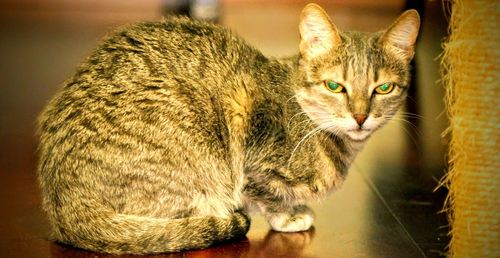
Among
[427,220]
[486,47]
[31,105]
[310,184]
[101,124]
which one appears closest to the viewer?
[486,47]

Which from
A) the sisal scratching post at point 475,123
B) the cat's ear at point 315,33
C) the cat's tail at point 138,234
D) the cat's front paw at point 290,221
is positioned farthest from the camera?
the cat's front paw at point 290,221

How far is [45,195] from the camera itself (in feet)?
8.36

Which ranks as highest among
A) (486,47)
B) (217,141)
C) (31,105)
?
(486,47)


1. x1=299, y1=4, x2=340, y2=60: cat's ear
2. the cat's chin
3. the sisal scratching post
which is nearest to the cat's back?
x1=299, y1=4, x2=340, y2=60: cat's ear

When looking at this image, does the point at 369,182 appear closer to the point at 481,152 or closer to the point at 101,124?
the point at 481,152

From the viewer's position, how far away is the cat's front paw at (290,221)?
2.77 metres

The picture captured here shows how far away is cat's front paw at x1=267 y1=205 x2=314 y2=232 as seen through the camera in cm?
277

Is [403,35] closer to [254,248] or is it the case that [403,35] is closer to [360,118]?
[360,118]

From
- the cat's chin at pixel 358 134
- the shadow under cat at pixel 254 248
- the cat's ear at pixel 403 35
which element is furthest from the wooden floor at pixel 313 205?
the cat's ear at pixel 403 35

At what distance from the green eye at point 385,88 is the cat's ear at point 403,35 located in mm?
116

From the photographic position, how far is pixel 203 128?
2.57 meters

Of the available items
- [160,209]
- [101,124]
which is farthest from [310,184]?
[101,124]

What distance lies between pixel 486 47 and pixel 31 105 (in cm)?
268

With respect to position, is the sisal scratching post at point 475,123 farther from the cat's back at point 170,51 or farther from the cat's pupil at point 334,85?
the cat's back at point 170,51
